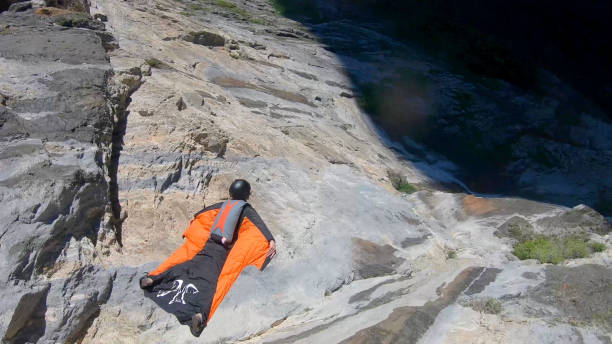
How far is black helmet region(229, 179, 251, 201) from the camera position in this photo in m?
5.19

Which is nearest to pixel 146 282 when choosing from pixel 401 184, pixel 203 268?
pixel 203 268

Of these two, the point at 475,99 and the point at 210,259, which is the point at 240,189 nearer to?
the point at 210,259

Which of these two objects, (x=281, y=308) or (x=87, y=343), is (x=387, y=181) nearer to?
(x=281, y=308)

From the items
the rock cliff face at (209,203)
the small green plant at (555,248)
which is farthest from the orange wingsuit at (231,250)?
the small green plant at (555,248)

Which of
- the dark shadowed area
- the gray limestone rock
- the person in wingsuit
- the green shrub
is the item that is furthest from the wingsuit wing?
the green shrub

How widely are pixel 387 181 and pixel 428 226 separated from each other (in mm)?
2006

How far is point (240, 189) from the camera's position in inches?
204

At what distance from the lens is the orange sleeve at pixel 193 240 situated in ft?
14.2

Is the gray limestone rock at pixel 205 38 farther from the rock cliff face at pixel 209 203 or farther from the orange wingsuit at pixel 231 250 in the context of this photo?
the orange wingsuit at pixel 231 250

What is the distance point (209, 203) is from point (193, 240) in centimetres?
69

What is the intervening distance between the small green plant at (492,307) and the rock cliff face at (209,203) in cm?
2

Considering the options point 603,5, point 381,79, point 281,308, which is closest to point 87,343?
point 281,308

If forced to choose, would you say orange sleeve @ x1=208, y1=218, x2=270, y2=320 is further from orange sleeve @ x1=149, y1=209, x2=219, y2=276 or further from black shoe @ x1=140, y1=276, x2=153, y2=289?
black shoe @ x1=140, y1=276, x2=153, y2=289

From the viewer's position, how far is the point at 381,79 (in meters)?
14.1
